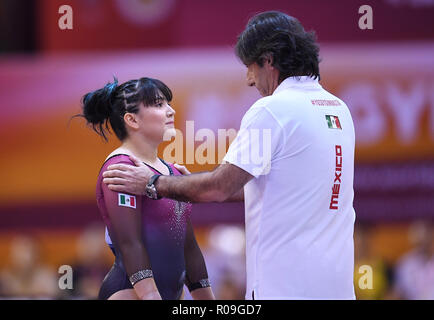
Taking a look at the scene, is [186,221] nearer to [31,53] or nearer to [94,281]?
[94,281]

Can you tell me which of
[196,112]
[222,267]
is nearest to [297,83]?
[222,267]

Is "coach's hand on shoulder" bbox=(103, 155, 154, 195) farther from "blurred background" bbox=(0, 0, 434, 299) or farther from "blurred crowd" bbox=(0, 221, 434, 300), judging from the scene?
"blurred background" bbox=(0, 0, 434, 299)

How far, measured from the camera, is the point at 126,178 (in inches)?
119

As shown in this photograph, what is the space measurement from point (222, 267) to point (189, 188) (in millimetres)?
3097

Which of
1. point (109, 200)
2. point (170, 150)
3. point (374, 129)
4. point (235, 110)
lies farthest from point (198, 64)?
point (109, 200)

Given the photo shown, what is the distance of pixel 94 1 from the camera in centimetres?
694

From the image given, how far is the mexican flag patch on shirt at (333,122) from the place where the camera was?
304cm

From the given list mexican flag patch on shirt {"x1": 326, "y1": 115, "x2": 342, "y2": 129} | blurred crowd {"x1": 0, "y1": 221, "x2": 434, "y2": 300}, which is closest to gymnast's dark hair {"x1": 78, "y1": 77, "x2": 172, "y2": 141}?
mexican flag patch on shirt {"x1": 326, "y1": 115, "x2": 342, "y2": 129}

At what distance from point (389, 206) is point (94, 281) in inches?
121

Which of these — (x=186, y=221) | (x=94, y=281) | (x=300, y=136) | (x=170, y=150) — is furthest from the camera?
(x=94, y=281)

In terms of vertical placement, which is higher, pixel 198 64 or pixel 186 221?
pixel 198 64

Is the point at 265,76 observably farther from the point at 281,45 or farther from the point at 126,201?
the point at 126,201

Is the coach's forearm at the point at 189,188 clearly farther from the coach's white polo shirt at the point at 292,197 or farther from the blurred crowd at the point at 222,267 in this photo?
the blurred crowd at the point at 222,267

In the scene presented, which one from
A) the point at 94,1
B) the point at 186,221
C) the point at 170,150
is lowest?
the point at 186,221
